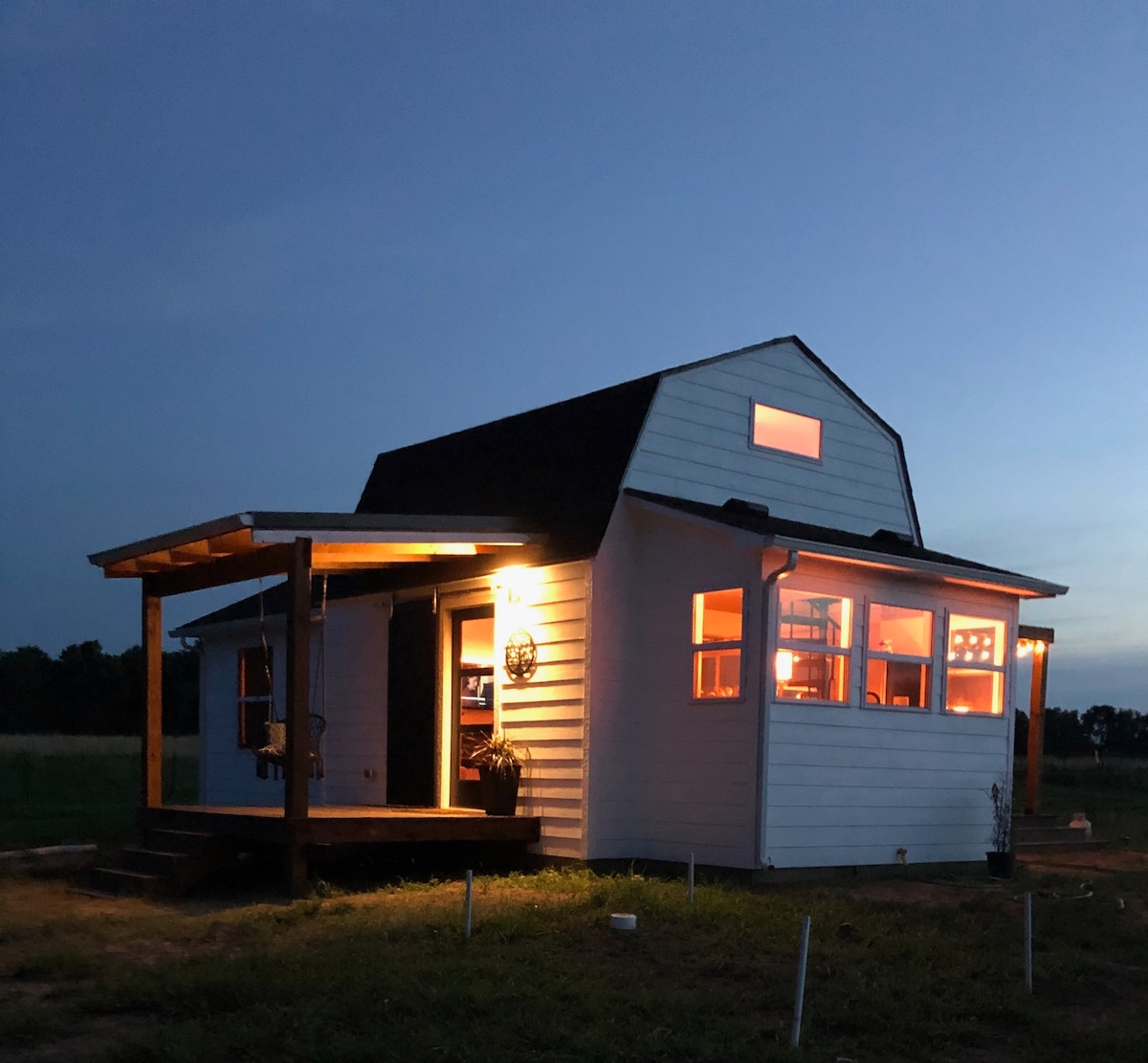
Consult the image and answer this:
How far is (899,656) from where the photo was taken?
Answer: 11445 mm

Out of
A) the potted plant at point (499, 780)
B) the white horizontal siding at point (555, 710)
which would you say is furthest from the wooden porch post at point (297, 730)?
the white horizontal siding at point (555, 710)

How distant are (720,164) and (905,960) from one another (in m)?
10.7

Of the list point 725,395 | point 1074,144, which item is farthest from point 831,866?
point 1074,144

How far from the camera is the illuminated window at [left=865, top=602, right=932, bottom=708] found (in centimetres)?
1138

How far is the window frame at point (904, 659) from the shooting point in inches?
434

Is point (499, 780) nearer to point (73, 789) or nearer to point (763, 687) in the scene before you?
point (763, 687)

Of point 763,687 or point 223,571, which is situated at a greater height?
point 223,571

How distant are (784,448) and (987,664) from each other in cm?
297

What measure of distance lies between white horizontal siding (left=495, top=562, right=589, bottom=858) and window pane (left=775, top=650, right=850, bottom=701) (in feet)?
5.88

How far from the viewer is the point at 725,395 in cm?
1242

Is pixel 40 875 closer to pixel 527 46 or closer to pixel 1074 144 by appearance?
pixel 527 46

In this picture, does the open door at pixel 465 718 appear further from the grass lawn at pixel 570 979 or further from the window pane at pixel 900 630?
the window pane at pixel 900 630

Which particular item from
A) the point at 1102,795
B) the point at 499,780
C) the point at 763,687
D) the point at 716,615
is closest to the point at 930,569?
the point at 716,615

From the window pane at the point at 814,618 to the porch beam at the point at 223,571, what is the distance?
4030mm
